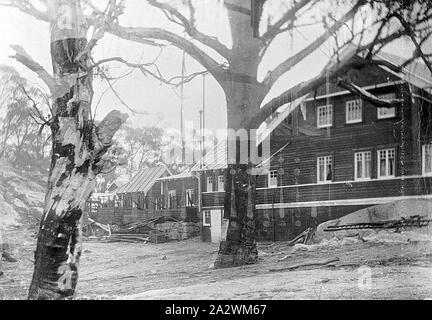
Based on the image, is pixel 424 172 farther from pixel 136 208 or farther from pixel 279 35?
pixel 136 208

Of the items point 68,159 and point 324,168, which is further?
point 324,168

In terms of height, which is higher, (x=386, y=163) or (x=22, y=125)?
(x=22, y=125)

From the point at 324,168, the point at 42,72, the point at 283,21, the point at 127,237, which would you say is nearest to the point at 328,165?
the point at 324,168

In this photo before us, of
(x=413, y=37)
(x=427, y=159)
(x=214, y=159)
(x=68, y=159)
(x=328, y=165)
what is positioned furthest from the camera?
(x=413, y=37)

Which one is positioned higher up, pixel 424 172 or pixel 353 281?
pixel 424 172

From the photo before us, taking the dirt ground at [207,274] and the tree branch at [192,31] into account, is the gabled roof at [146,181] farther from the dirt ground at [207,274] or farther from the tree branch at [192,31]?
the tree branch at [192,31]

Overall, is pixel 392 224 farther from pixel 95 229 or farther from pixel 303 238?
pixel 95 229
